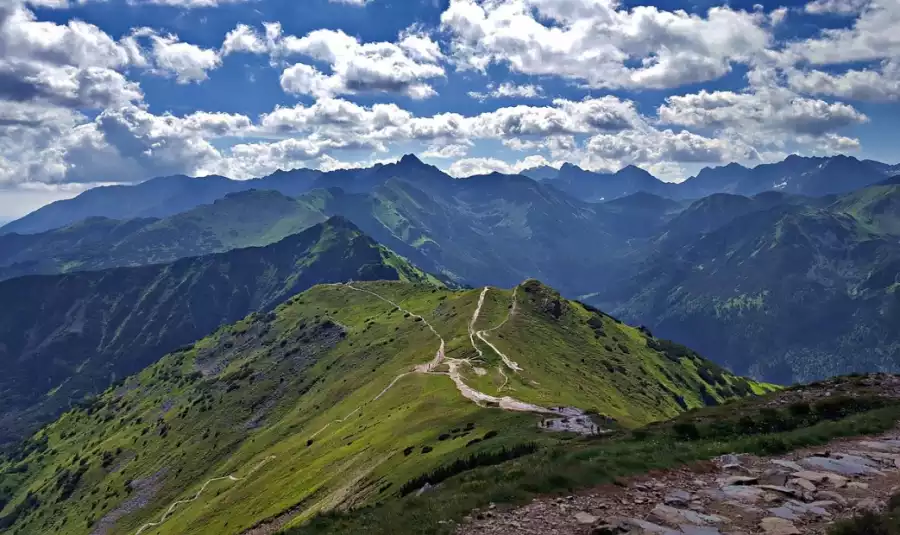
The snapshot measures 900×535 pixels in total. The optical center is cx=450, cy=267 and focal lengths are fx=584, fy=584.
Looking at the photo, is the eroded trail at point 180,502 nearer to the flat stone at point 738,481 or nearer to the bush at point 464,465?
the bush at point 464,465

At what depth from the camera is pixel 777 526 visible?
21.7 metres

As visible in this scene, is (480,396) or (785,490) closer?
(785,490)

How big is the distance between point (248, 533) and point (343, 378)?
329 feet

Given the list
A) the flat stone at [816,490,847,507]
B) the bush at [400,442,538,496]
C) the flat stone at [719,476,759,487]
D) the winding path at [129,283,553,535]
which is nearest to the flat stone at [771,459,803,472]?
the flat stone at [719,476,759,487]

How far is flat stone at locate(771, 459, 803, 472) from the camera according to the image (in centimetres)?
2792

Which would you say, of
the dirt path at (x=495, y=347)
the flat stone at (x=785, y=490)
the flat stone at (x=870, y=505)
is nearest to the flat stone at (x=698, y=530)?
the flat stone at (x=785, y=490)

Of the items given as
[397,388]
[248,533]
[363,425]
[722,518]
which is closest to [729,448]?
[722,518]

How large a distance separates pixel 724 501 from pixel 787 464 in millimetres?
6540

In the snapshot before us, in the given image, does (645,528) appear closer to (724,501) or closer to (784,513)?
(724,501)

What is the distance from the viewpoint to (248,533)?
260 feet

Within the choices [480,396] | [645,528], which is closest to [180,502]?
[480,396]

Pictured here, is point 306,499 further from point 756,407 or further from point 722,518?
point 722,518

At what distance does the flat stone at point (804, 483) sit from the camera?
2528 cm

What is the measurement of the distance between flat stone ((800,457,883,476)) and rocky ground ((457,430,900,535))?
0.05 meters
